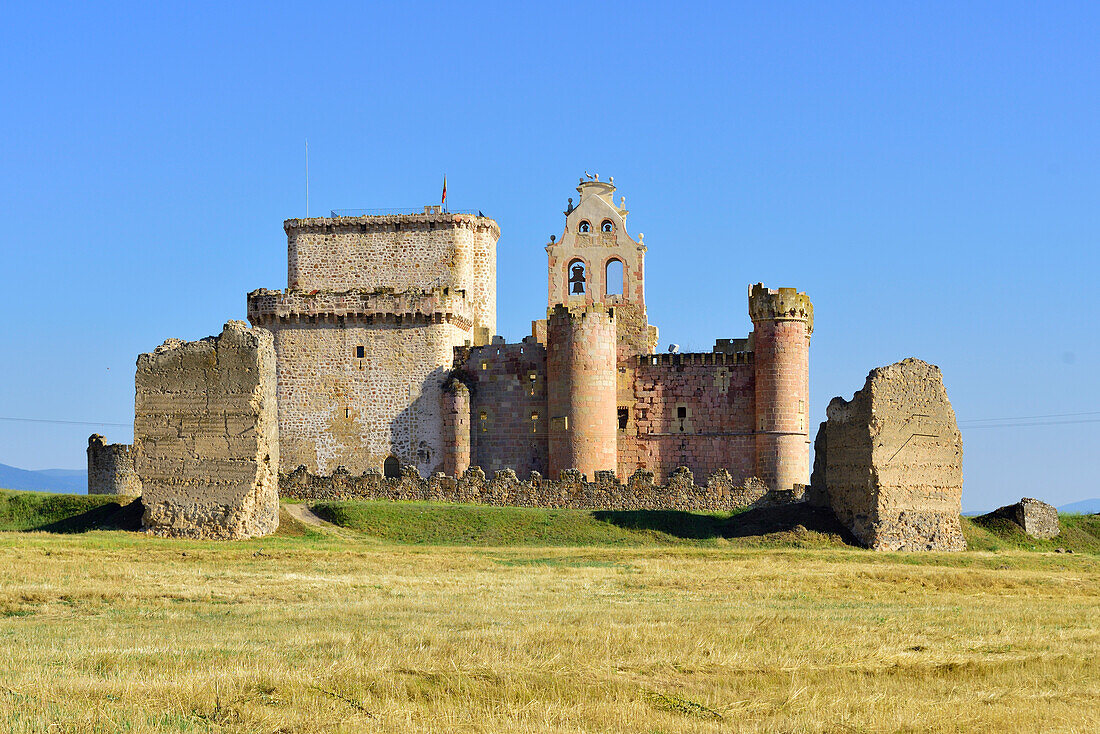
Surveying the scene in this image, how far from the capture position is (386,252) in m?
51.9

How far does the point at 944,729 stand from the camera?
11.7 meters

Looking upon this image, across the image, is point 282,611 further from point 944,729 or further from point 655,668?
point 944,729

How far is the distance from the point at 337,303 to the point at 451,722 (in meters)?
38.4

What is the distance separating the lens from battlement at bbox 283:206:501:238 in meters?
51.8

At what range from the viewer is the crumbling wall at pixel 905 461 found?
31406mm

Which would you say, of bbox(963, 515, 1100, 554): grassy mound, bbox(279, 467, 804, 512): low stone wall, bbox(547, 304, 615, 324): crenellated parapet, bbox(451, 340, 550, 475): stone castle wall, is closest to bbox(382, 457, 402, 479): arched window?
bbox(451, 340, 550, 475): stone castle wall

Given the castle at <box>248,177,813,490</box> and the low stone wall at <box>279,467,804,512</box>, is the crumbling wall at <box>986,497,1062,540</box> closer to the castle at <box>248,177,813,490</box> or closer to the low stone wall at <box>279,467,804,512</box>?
the low stone wall at <box>279,467,804,512</box>

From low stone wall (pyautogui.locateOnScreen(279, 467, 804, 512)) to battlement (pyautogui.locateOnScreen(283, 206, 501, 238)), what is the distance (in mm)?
13478

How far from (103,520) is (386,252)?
20847 mm

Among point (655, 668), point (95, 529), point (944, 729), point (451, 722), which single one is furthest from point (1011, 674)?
point (95, 529)

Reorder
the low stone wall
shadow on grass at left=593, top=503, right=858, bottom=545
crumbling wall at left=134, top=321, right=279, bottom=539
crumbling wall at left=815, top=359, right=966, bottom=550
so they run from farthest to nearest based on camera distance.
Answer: the low stone wall < shadow on grass at left=593, top=503, right=858, bottom=545 < crumbling wall at left=815, top=359, right=966, bottom=550 < crumbling wall at left=134, top=321, right=279, bottom=539

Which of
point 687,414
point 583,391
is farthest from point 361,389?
point 687,414

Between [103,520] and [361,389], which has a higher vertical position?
[361,389]

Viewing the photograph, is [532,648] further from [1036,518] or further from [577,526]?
[1036,518]
